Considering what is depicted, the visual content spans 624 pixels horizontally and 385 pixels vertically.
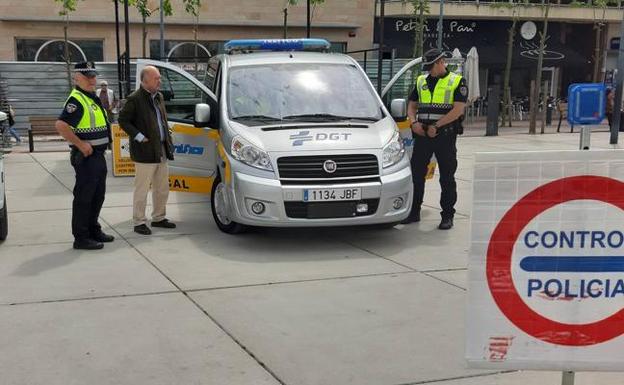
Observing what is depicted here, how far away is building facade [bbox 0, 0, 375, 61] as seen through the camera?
82.2 feet

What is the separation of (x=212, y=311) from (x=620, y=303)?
9.24 feet

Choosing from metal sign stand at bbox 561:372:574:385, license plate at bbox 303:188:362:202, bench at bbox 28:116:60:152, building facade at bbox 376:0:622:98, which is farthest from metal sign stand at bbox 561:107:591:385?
building facade at bbox 376:0:622:98

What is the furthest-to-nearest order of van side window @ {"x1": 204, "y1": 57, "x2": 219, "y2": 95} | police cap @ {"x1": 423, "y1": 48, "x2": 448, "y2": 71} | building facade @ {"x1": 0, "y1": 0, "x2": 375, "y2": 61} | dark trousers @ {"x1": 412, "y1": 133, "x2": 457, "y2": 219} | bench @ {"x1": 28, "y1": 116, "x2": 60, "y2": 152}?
building facade @ {"x1": 0, "y1": 0, "x2": 375, "y2": 61}, bench @ {"x1": 28, "y1": 116, "x2": 60, "y2": 152}, van side window @ {"x1": 204, "y1": 57, "x2": 219, "y2": 95}, dark trousers @ {"x1": 412, "y1": 133, "x2": 457, "y2": 219}, police cap @ {"x1": 423, "y1": 48, "x2": 448, "y2": 71}

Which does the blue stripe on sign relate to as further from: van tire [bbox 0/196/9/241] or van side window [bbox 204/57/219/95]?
van side window [bbox 204/57/219/95]

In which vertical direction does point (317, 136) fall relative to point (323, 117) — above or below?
below

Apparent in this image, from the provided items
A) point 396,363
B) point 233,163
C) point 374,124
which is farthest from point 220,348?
point 374,124

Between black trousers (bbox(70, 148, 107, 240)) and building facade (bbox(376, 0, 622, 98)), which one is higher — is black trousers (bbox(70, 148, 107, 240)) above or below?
below

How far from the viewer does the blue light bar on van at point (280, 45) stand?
29.8 feet

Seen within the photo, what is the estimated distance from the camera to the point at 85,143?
664 centimetres

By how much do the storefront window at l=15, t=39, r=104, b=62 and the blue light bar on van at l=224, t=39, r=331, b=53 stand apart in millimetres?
18164

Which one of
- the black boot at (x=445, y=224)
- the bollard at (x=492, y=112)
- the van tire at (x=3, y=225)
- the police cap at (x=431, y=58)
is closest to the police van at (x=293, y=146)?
the police cap at (x=431, y=58)

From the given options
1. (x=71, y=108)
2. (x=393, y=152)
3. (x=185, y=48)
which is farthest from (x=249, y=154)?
(x=185, y=48)

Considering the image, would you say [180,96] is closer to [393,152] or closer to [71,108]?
[71,108]

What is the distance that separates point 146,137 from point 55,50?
67.3ft
